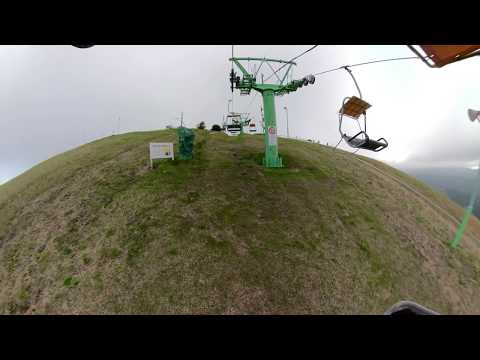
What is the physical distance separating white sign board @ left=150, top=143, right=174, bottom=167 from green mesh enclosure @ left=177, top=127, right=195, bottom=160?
1406 millimetres

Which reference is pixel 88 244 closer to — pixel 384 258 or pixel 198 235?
pixel 198 235

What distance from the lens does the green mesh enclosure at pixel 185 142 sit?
20078mm

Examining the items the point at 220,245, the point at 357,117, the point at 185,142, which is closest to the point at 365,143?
the point at 357,117

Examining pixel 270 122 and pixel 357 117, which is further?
pixel 270 122

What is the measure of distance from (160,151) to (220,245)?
10764 millimetres

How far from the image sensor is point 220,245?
1106 centimetres

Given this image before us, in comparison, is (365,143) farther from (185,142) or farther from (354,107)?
(185,142)

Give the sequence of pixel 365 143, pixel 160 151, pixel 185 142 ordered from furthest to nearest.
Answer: pixel 185 142 → pixel 160 151 → pixel 365 143

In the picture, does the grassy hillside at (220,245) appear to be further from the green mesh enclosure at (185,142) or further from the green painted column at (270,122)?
the green painted column at (270,122)

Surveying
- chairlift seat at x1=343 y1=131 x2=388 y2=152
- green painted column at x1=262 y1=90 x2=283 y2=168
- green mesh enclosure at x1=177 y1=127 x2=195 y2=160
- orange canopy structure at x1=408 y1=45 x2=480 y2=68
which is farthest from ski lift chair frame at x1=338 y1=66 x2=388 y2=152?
green mesh enclosure at x1=177 y1=127 x2=195 y2=160

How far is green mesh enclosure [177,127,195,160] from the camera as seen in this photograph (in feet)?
65.9

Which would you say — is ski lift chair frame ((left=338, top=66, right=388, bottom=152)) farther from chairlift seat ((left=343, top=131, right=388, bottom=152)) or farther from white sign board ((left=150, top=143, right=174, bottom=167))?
white sign board ((left=150, top=143, right=174, bottom=167))
